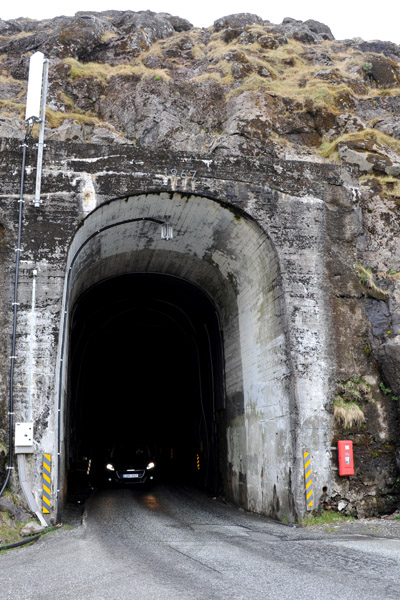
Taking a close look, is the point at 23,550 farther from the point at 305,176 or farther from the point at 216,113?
the point at 216,113

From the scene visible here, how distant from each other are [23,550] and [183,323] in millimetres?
11949

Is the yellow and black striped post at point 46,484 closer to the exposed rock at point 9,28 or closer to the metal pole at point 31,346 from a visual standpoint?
the metal pole at point 31,346

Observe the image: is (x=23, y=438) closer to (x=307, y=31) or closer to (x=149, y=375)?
(x=149, y=375)

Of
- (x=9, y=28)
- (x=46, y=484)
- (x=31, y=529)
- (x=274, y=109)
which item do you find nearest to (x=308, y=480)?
(x=46, y=484)

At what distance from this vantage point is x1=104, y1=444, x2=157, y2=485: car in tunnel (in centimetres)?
1803

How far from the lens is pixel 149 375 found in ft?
86.4

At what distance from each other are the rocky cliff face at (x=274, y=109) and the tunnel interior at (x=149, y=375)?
4.68 m

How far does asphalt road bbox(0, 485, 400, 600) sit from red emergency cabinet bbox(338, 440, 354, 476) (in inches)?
60.0

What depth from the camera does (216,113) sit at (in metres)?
22.4

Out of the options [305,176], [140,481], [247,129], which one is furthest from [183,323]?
[305,176]

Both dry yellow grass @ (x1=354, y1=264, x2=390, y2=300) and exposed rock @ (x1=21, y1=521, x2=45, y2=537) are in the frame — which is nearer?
exposed rock @ (x1=21, y1=521, x2=45, y2=537)

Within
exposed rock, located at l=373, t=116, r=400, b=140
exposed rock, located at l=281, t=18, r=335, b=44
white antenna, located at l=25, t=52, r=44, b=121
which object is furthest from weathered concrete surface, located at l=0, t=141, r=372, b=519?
exposed rock, located at l=281, t=18, r=335, b=44

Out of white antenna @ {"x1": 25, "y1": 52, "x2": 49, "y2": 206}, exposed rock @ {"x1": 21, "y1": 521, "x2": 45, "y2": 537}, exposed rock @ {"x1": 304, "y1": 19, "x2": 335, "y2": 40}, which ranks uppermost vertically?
exposed rock @ {"x1": 304, "y1": 19, "x2": 335, "y2": 40}

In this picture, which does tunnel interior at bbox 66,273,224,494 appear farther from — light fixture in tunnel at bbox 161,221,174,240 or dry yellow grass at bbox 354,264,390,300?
dry yellow grass at bbox 354,264,390,300
